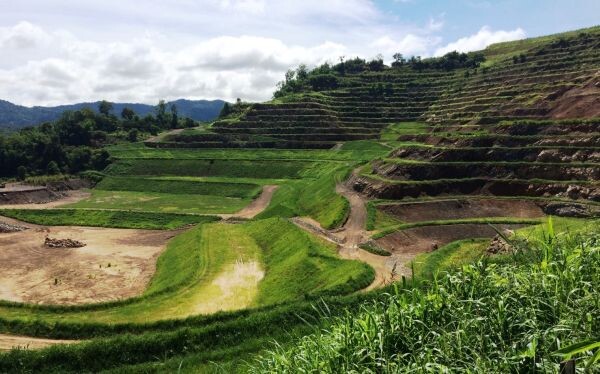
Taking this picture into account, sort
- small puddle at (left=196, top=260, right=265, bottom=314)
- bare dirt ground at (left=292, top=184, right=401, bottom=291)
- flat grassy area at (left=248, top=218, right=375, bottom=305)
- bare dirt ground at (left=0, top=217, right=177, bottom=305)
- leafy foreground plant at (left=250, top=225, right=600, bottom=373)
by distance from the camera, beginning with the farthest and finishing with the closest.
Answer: bare dirt ground at (left=0, top=217, right=177, bottom=305) → bare dirt ground at (left=292, top=184, right=401, bottom=291) → small puddle at (left=196, top=260, right=265, bottom=314) → flat grassy area at (left=248, top=218, right=375, bottom=305) → leafy foreground plant at (left=250, top=225, right=600, bottom=373)

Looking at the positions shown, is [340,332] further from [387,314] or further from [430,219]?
[430,219]

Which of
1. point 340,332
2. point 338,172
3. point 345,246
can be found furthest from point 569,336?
point 338,172

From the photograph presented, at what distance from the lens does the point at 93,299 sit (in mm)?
40375

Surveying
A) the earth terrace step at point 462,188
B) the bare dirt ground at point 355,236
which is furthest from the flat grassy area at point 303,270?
the earth terrace step at point 462,188

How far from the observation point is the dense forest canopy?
370 feet

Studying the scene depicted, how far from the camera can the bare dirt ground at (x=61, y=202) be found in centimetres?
8455

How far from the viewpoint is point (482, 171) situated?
206ft

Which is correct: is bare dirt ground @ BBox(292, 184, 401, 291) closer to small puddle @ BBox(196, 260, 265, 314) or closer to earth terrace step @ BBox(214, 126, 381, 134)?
small puddle @ BBox(196, 260, 265, 314)

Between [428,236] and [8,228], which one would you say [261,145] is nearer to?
[8,228]

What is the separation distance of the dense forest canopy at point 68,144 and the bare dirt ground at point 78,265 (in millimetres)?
49232

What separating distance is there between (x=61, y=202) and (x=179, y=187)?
2363 centimetres

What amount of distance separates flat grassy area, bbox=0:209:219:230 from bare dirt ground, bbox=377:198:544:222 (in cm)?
2956

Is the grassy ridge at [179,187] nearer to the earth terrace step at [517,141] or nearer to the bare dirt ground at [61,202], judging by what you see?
the bare dirt ground at [61,202]

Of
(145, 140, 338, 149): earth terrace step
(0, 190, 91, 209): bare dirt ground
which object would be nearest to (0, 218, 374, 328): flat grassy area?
(0, 190, 91, 209): bare dirt ground
